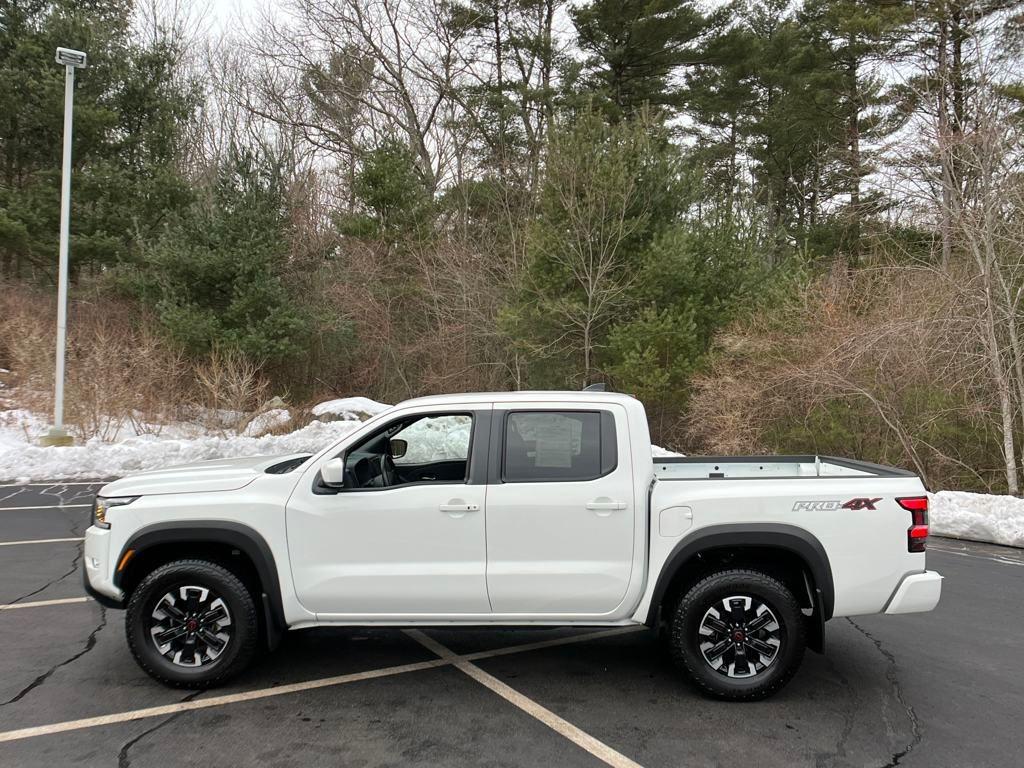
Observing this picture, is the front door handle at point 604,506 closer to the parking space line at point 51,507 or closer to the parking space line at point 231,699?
the parking space line at point 231,699

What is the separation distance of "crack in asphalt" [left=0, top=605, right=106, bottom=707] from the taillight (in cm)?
519

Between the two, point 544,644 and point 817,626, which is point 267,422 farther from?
point 817,626

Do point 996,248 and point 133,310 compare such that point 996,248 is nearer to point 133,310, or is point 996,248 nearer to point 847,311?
point 847,311

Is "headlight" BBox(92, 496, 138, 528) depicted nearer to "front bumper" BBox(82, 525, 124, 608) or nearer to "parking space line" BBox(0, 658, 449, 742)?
"front bumper" BBox(82, 525, 124, 608)

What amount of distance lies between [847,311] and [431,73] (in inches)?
863

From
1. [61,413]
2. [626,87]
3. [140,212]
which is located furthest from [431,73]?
[61,413]

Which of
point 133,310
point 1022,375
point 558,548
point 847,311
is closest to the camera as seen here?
point 558,548

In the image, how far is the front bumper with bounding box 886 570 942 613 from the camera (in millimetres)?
4051

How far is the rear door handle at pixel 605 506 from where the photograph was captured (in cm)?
412

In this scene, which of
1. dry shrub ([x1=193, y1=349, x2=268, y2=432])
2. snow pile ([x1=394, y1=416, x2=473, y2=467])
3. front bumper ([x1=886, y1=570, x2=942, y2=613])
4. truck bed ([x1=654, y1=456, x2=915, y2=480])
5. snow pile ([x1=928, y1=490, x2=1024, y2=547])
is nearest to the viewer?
front bumper ([x1=886, y1=570, x2=942, y2=613])

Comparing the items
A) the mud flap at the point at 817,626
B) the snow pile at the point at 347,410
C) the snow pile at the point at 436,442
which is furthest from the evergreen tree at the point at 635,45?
the mud flap at the point at 817,626

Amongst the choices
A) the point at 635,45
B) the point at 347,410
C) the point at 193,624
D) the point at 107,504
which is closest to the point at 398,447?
the point at 193,624

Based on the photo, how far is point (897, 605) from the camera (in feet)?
13.4

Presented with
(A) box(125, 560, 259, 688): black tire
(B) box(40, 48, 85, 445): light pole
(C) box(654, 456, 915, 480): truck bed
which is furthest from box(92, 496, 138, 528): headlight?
(B) box(40, 48, 85, 445): light pole
